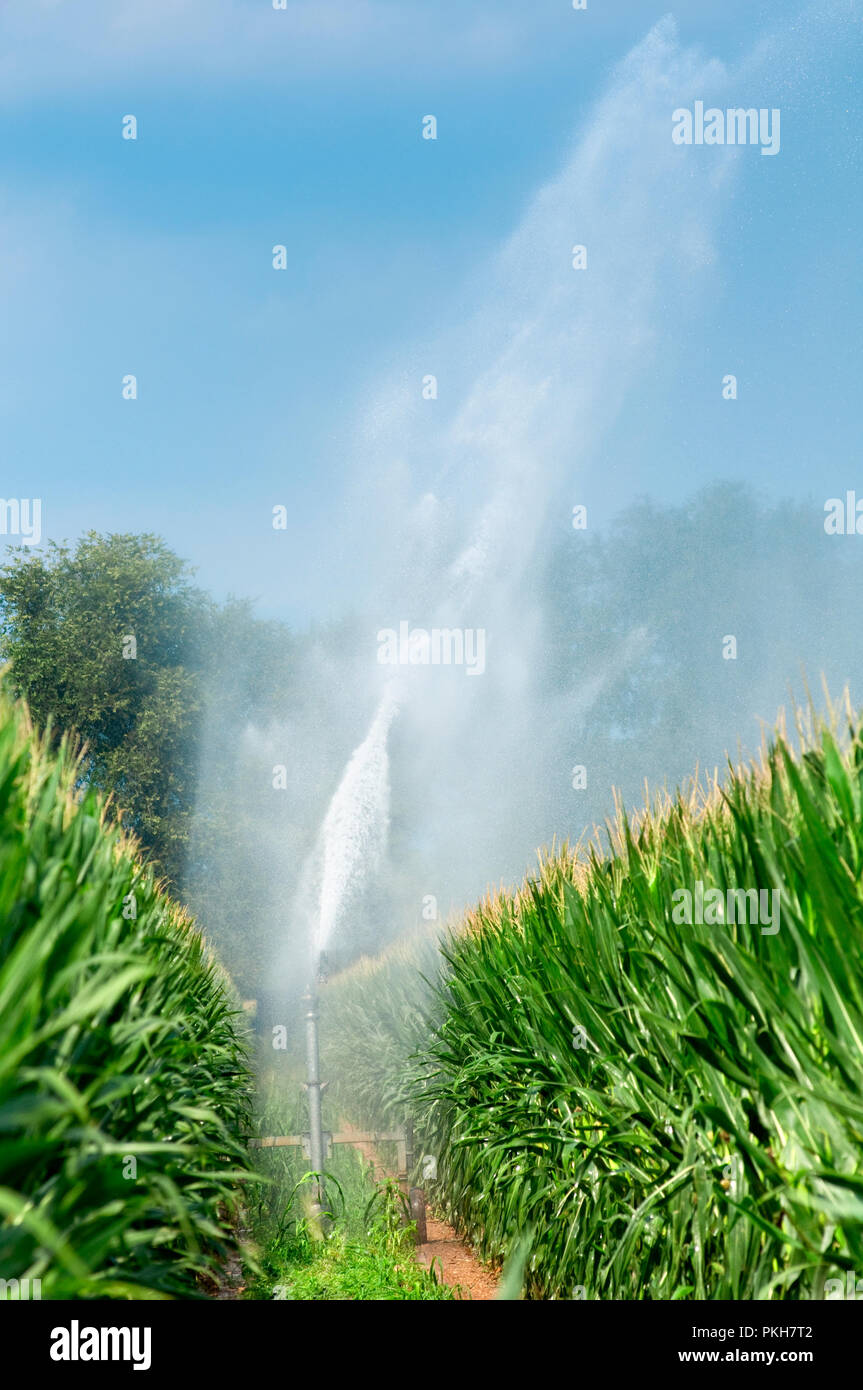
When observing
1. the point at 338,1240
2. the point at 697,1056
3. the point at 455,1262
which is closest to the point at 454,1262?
the point at 455,1262

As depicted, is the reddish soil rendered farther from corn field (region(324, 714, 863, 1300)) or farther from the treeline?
the treeline

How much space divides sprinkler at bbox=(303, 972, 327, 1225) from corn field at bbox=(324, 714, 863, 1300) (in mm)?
2223

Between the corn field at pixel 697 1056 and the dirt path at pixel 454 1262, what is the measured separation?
0.52 metres

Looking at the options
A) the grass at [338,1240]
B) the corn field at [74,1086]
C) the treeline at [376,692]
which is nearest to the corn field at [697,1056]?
the corn field at [74,1086]

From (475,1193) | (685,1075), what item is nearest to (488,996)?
(475,1193)

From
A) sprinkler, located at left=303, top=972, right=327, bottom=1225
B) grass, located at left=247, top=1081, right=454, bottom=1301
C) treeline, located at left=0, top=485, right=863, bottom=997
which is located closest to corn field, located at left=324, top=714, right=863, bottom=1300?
grass, located at left=247, top=1081, right=454, bottom=1301

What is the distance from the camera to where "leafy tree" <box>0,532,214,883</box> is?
27.2 meters

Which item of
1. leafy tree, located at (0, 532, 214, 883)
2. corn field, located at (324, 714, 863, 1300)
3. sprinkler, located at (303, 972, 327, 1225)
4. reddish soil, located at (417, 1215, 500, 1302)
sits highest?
leafy tree, located at (0, 532, 214, 883)

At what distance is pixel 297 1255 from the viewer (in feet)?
25.3

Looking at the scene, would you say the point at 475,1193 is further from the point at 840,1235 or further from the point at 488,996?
the point at 840,1235

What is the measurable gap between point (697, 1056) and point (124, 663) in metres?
26.8

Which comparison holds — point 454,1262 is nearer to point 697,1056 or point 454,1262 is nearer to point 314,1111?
point 314,1111
